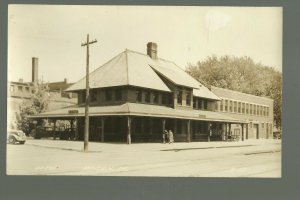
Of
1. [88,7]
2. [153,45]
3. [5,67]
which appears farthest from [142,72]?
[5,67]

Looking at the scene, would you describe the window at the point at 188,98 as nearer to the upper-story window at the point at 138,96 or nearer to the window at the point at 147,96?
the window at the point at 147,96

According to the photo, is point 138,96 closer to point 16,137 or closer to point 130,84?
point 130,84

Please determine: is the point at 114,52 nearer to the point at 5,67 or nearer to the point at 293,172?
the point at 5,67

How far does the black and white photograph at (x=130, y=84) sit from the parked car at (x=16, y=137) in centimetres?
4

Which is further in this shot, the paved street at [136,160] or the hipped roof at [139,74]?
the hipped roof at [139,74]

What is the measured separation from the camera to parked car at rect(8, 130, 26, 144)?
18.6 metres

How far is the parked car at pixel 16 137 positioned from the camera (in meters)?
18.6

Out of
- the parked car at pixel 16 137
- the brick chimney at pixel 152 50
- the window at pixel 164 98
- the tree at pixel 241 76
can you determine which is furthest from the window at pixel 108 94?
the parked car at pixel 16 137

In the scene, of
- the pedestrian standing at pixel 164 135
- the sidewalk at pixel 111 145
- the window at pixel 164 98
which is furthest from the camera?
the window at pixel 164 98

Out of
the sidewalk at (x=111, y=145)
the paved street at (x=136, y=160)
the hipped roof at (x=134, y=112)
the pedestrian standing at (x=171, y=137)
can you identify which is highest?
the hipped roof at (x=134, y=112)

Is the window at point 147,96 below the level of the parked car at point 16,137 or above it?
above

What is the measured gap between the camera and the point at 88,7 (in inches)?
743

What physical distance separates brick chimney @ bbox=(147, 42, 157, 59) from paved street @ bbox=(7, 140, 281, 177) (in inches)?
116

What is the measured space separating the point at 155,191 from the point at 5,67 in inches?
234
